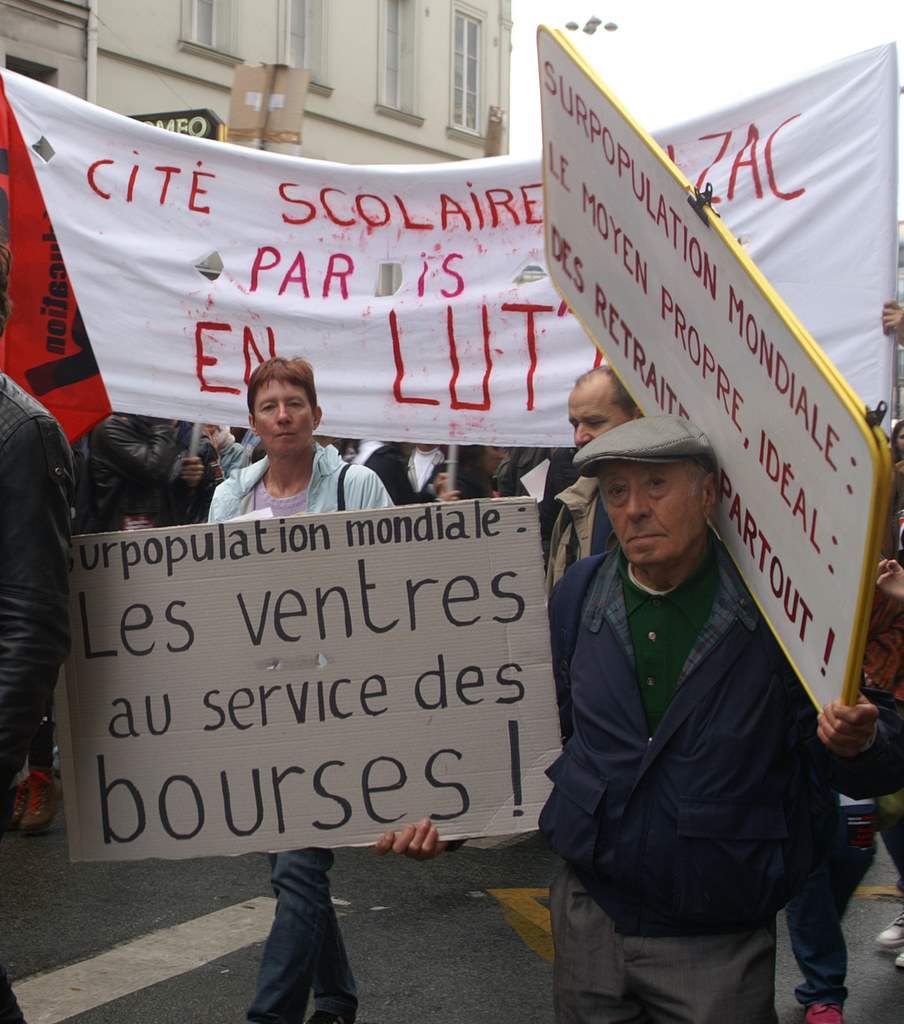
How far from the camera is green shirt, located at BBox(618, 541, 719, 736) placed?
2.45 m

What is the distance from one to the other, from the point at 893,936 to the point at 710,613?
269 centimetres

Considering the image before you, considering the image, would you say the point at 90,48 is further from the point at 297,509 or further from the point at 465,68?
the point at 297,509

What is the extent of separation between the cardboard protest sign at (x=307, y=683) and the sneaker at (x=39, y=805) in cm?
312

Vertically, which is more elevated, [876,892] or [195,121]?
[195,121]

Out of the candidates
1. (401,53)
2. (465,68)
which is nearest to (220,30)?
(401,53)

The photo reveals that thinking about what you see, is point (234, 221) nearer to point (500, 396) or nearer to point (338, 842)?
point (500, 396)

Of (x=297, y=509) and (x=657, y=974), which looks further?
(x=297, y=509)

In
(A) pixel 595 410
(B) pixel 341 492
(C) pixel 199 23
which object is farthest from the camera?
(C) pixel 199 23

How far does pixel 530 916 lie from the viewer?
16.0 ft

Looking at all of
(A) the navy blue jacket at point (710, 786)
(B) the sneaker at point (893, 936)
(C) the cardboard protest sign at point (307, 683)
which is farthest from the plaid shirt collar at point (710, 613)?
(B) the sneaker at point (893, 936)

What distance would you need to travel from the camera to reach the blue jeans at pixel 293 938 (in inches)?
131

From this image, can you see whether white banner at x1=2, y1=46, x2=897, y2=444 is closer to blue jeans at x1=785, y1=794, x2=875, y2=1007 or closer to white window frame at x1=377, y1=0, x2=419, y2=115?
blue jeans at x1=785, y1=794, x2=875, y2=1007

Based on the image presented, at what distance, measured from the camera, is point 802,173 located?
15.0 ft

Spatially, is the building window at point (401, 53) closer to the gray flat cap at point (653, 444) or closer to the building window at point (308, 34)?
the building window at point (308, 34)
